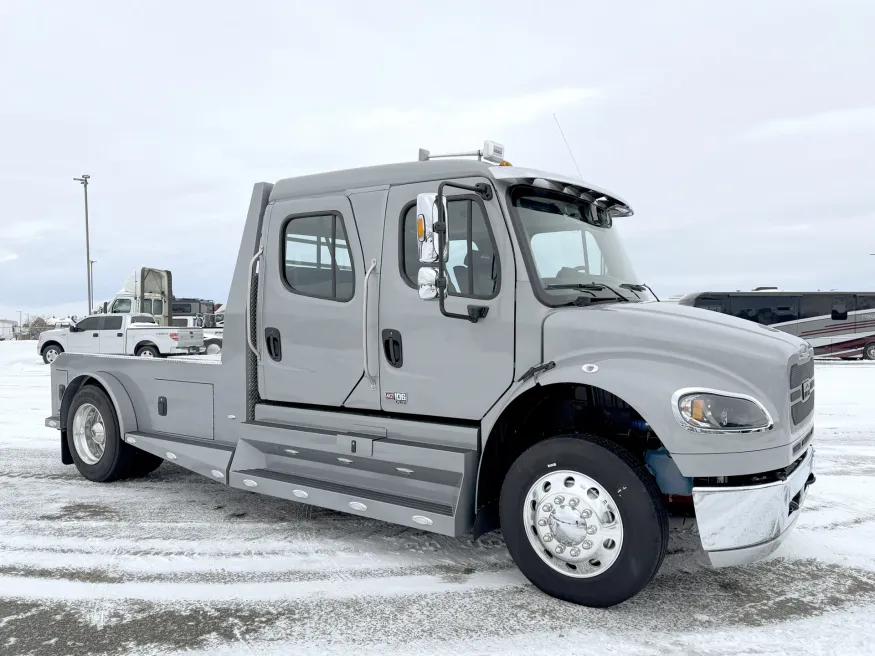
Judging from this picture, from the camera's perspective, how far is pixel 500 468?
4.37m

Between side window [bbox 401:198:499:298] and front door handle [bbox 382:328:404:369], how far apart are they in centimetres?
53

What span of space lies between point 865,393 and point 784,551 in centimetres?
1107

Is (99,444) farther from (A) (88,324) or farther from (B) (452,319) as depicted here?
(A) (88,324)

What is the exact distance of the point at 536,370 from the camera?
158 inches

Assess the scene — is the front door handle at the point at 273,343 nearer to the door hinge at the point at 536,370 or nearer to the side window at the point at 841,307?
the door hinge at the point at 536,370

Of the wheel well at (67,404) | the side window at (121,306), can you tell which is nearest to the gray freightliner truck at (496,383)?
the wheel well at (67,404)

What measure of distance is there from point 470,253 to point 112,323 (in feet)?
69.7

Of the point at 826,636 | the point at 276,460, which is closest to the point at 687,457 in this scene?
the point at 826,636

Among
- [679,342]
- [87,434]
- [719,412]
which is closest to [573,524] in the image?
[719,412]

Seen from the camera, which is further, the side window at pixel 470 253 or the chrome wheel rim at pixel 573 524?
the side window at pixel 470 253

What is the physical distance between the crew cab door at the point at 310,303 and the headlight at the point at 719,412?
219 centimetres

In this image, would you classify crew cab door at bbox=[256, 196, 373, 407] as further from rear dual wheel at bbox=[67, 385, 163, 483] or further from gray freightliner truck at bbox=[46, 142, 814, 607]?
rear dual wheel at bbox=[67, 385, 163, 483]

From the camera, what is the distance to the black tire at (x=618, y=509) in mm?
3580

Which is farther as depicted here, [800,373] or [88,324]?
[88,324]
